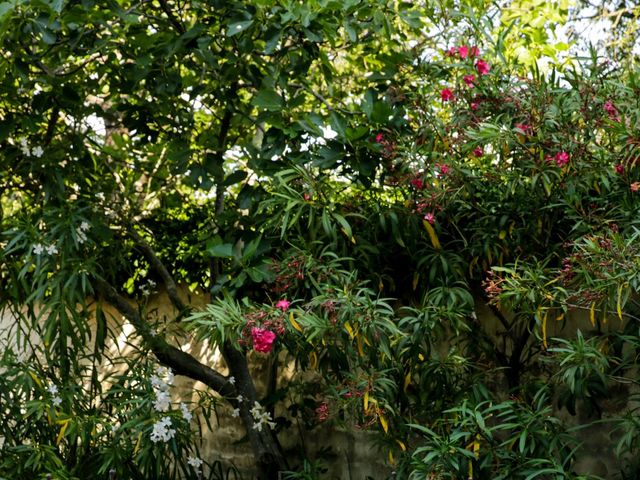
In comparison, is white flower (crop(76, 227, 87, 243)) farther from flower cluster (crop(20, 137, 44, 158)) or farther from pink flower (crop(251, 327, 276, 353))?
pink flower (crop(251, 327, 276, 353))

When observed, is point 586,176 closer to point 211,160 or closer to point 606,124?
point 606,124

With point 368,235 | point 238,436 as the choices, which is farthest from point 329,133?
point 238,436

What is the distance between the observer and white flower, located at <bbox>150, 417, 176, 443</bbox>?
3744mm

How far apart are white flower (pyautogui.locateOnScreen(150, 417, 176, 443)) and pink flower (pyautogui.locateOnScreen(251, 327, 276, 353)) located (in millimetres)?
632

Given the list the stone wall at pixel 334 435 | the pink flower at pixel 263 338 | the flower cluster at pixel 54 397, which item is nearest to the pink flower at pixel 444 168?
the stone wall at pixel 334 435

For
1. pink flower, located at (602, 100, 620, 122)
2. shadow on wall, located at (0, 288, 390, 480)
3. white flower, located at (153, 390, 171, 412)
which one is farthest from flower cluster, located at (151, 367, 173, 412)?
pink flower, located at (602, 100, 620, 122)

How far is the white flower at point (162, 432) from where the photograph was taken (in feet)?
12.3

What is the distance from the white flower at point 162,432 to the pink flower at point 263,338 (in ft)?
2.07

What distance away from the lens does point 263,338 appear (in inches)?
136

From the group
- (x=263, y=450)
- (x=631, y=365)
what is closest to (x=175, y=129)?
(x=263, y=450)

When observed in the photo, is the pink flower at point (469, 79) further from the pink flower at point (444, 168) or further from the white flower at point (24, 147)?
the white flower at point (24, 147)

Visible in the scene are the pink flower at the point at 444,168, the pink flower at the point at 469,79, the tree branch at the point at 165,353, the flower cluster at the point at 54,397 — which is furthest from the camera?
the tree branch at the point at 165,353

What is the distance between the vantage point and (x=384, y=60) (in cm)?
420

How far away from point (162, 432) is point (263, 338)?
2.28ft
